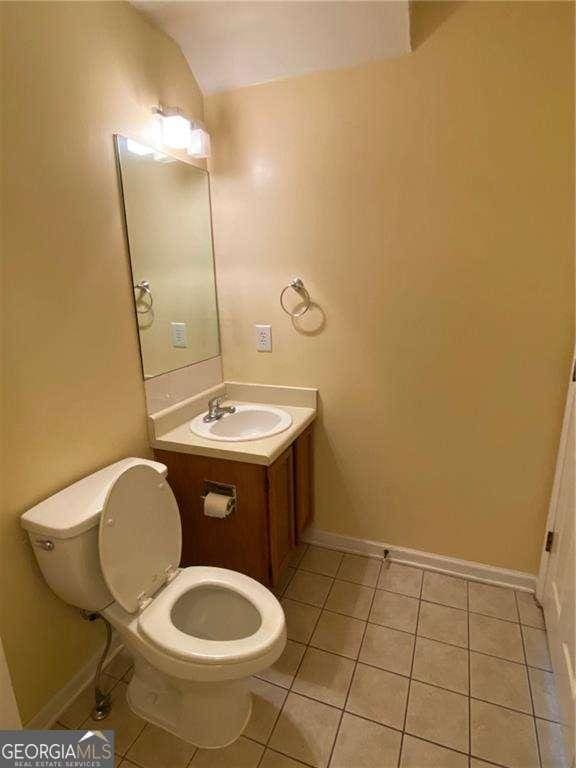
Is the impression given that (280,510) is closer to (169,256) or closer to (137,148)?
(169,256)

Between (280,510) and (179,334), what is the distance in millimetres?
906

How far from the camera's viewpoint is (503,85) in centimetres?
141

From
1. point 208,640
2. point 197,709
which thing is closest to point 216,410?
point 208,640

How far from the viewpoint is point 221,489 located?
160 cm

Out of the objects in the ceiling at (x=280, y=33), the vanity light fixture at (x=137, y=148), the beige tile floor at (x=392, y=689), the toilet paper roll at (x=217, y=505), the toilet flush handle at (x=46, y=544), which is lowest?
the beige tile floor at (x=392, y=689)

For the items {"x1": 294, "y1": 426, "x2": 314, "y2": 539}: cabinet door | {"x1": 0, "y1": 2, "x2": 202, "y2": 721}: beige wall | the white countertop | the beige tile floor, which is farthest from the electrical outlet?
the beige tile floor

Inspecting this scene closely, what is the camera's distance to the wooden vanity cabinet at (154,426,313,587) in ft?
5.08

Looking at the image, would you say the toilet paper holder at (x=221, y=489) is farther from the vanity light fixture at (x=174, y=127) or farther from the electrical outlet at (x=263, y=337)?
the vanity light fixture at (x=174, y=127)

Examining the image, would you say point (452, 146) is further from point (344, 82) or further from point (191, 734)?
point (191, 734)

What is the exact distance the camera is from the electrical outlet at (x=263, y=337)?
1.97m

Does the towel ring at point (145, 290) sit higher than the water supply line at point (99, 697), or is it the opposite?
the towel ring at point (145, 290)

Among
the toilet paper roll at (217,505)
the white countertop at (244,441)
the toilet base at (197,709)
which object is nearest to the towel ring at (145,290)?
the white countertop at (244,441)

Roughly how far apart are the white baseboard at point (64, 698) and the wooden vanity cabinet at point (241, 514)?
1.59 ft

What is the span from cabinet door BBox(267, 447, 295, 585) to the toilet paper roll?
0.53ft
